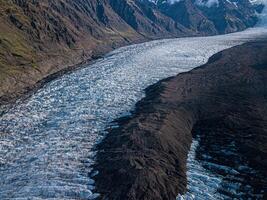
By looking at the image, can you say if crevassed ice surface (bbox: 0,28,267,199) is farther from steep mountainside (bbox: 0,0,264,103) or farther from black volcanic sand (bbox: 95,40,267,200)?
steep mountainside (bbox: 0,0,264,103)

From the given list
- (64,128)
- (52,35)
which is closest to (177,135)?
(64,128)

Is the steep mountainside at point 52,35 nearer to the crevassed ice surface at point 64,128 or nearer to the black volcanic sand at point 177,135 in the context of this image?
the crevassed ice surface at point 64,128

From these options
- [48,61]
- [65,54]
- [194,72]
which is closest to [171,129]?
[194,72]

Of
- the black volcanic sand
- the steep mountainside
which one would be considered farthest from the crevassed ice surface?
the steep mountainside

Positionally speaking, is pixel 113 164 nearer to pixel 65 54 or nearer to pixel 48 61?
pixel 48 61

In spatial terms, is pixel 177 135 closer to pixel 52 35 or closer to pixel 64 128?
pixel 64 128
